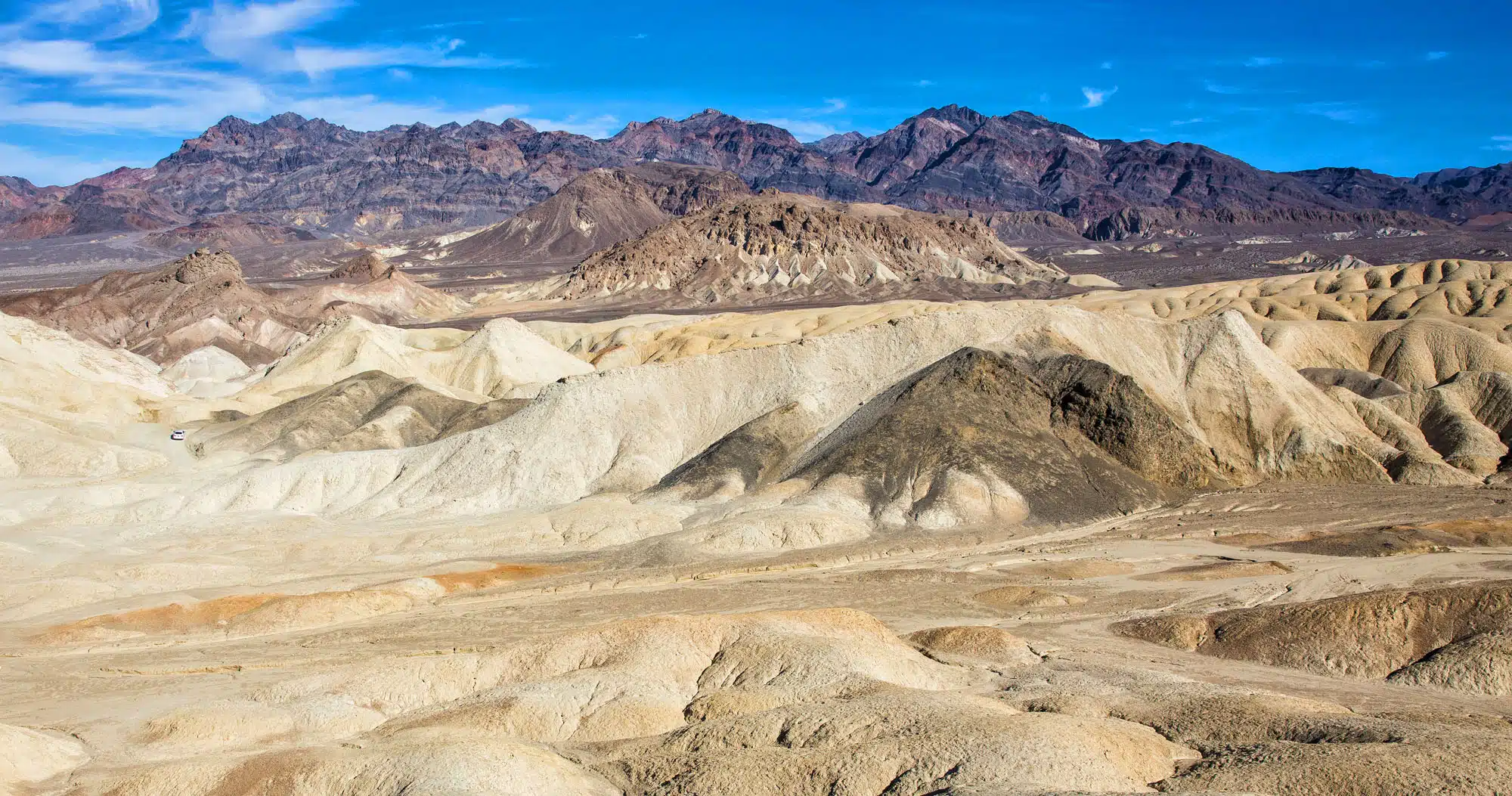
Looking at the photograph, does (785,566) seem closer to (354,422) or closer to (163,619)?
(163,619)

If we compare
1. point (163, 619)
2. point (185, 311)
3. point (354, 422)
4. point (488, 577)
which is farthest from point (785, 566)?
point (185, 311)

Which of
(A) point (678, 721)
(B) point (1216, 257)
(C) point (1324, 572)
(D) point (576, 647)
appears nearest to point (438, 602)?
(D) point (576, 647)

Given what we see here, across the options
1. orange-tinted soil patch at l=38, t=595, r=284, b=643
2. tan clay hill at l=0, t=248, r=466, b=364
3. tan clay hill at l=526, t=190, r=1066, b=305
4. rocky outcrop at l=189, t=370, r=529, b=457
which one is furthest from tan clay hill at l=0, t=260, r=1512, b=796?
tan clay hill at l=526, t=190, r=1066, b=305

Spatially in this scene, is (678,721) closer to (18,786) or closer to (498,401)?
(18,786)

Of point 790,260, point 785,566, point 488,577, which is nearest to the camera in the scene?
point 488,577

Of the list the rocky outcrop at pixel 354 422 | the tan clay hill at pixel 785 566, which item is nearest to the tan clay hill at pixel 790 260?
the tan clay hill at pixel 785 566

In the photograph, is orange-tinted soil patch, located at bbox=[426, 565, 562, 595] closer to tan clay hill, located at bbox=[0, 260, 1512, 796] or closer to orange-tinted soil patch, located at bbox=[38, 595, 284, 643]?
tan clay hill, located at bbox=[0, 260, 1512, 796]

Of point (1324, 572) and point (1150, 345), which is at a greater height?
point (1150, 345)
